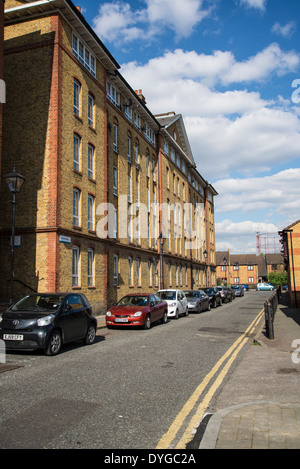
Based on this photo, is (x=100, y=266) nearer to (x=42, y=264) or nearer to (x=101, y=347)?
(x=42, y=264)

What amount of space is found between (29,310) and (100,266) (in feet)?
41.3

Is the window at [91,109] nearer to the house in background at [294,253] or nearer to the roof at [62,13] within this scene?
the roof at [62,13]

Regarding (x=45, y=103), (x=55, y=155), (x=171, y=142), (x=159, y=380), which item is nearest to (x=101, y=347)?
(x=159, y=380)

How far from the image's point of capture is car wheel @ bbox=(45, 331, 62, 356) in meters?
9.02

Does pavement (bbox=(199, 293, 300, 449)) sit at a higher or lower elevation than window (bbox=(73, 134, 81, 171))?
lower

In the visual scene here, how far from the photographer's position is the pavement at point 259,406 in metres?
3.87

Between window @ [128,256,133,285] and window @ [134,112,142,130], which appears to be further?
window @ [134,112,142,130]

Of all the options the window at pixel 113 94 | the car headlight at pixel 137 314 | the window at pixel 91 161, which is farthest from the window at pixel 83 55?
the car headlight at pixel 137 314

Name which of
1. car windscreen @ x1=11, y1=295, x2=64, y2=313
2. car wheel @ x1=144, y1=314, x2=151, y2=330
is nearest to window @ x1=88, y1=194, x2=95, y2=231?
car wheel @ x1=144, y1=314, x2=151, y2=330

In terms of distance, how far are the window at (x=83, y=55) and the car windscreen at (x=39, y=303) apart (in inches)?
618

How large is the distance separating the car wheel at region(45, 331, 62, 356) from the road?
7.9 inches

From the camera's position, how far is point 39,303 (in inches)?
390

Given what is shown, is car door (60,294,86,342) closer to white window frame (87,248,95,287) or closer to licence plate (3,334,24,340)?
licence plate (3,334,24,340)
